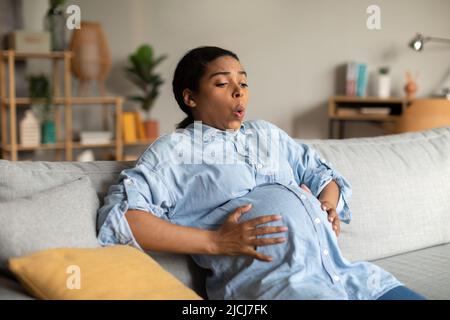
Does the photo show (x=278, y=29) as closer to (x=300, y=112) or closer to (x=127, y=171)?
(x=300, y=112)

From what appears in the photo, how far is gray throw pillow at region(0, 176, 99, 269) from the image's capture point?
118 centimetres

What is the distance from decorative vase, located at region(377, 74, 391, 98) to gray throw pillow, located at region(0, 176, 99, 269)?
418 cm

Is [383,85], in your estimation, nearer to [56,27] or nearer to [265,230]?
[56,27]

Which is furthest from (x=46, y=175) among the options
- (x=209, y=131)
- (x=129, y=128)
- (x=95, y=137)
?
(x=129, y=128)

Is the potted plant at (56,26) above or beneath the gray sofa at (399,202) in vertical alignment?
above

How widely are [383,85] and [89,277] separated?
445 cm

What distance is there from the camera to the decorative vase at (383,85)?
5113mm

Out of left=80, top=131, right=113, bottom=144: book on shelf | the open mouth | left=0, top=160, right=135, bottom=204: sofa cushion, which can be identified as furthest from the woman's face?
left=80, top=131, right=113, bottom=144: book on shelf

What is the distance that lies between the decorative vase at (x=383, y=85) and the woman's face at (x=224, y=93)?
3832 mm

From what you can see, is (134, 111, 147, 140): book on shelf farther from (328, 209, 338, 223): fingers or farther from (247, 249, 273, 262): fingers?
(247, 249, 273, 262): fingers

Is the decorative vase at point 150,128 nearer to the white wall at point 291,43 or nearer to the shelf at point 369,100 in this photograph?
the white wall at point 291,43

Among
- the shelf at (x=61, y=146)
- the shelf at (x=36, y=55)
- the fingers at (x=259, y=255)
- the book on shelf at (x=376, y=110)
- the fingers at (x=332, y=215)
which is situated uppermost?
the shelf at (x=36, y=55)

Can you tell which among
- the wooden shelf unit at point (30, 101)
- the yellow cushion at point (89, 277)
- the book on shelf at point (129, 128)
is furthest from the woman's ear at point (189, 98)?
the book on shelf at point (129, 128)

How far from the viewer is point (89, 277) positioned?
108cm
